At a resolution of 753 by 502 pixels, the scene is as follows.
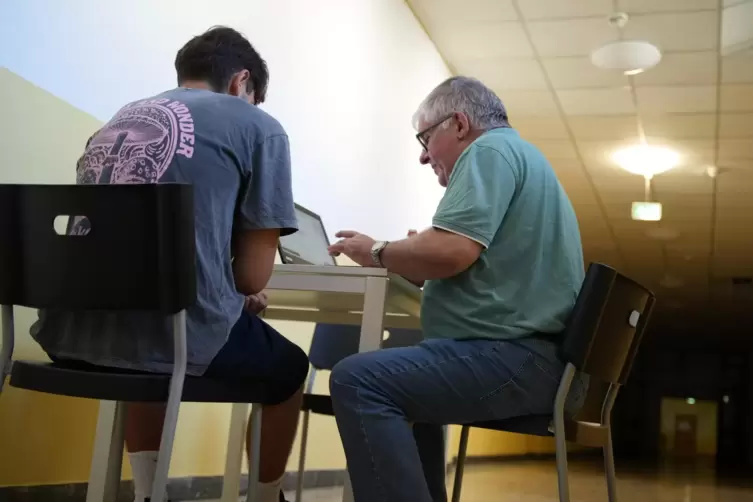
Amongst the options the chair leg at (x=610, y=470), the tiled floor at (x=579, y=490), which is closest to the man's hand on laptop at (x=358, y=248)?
the chair leg at (x=610, y=470)

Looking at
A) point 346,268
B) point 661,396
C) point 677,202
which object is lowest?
point 661,396

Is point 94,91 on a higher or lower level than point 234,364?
higher

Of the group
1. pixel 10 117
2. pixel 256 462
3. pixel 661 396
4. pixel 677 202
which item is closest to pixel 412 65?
pixel 10 117

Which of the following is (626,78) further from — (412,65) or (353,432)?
(353,432)

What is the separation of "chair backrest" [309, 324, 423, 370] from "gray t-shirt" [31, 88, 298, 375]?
4.45 feet

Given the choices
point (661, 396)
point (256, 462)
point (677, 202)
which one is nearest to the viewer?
point (256, 462)

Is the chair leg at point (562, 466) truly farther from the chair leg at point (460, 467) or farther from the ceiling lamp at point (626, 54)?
the ceiling lamp at point (626, 54)

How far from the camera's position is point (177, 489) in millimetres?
2609

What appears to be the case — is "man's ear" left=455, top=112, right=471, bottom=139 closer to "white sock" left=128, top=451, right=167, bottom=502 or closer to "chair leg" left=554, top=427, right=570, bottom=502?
"chair leg" left=554, top=427, right=570, bottom=502

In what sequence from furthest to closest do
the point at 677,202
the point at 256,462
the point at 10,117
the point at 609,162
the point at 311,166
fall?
1. the point at 677,202
2. the point at 609,162
3. the point at 311,166
4. the point at 10,117
5. the point at 256,462

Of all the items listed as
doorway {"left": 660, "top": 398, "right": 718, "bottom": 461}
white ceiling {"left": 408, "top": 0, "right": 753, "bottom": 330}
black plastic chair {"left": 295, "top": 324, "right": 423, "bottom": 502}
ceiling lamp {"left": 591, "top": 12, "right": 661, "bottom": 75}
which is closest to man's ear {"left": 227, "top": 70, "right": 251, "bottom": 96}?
black plastic chair {"left": 295, "top": 324, "right": 423, "bottom": 502}

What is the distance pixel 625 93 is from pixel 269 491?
439cm

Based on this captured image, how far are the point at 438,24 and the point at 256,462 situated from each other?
3.66 meters

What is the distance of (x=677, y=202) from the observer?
7.34 metres
